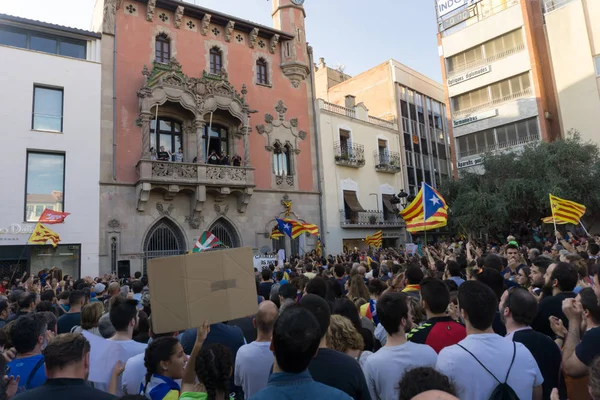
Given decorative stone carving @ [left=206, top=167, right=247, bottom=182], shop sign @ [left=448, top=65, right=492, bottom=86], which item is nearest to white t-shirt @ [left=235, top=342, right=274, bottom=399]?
decorative stone carving @ [left=206, top=167, right=247, bottom=182]

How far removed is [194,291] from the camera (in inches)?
144

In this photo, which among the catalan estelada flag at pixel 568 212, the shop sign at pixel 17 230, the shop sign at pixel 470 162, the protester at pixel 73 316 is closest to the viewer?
the protester at pixel 73 316

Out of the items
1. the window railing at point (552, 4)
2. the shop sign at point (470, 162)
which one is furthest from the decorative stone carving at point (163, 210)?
the window railing at point (552, 4)

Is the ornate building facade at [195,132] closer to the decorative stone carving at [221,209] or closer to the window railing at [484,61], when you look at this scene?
the decorative stone carving at [221,209]

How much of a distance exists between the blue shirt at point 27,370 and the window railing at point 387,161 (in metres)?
27.1

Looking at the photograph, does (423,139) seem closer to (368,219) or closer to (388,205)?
(388,205)

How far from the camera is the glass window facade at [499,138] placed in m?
28.2

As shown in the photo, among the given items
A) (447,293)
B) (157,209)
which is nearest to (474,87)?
(157,209)

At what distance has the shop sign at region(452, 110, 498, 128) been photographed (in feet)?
97.0

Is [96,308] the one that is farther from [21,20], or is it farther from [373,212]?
[373,212]

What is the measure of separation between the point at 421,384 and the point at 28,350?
3.68 m

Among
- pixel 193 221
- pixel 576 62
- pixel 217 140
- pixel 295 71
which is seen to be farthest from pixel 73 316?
pixel 576 62

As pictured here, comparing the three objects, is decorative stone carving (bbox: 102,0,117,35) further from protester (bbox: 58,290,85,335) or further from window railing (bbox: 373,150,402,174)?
window railing (bbox: 373,150,402,174)

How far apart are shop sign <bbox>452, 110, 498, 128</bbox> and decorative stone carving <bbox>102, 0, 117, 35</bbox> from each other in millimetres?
23662
